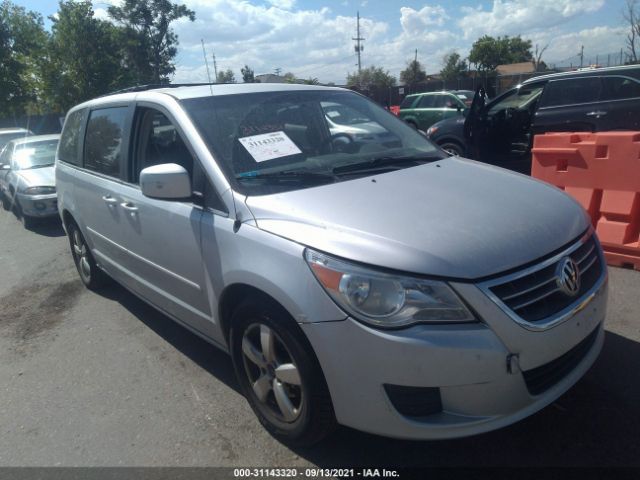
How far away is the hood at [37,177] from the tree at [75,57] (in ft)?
71.7

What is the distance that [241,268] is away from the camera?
249 cm

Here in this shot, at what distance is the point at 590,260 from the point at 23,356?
418 centimetres

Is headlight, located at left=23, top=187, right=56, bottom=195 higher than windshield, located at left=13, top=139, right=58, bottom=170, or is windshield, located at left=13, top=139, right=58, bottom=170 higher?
windshield, located at left=13, top=139, right=58, bottom=170

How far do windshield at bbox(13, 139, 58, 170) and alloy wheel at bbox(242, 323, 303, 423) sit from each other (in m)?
9.12

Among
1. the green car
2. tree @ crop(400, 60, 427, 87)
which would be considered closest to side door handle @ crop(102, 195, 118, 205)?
the green car

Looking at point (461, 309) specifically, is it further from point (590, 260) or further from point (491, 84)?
point (491, 84)

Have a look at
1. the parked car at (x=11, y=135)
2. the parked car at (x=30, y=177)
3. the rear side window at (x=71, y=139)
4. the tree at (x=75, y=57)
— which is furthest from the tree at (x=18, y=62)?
the rear side window at (x=71, y=139)

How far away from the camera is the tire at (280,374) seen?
227 cm

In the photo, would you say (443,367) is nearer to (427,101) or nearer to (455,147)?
(455,147)

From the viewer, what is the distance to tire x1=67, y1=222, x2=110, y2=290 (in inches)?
200

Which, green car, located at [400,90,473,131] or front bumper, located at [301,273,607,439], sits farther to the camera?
green car, located at [400,90,473,131]

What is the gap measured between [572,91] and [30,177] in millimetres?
9352

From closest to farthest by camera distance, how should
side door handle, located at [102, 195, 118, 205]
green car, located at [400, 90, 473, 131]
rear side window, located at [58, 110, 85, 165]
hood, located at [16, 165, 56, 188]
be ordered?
side door handle, located at [102, 195, 118, 205]
rear side window, located at [58, 110, 85, 165]
hood, located at [16, 165, 56, 188]
green car, located at [400, 90, 473, 131]

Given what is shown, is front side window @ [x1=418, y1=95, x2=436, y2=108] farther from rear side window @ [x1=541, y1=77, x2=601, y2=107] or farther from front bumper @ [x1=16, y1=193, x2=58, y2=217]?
front bumper @ [x1=16, y1=193, x2=58, y2=217]
